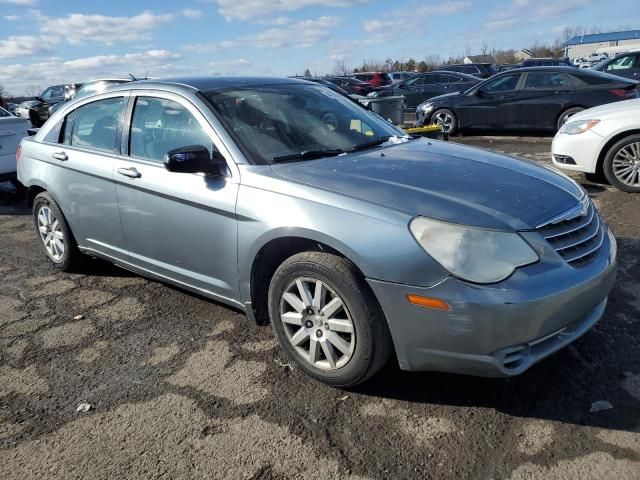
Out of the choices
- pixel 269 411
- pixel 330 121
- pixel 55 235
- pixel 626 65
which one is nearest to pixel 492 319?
pixel 269 411

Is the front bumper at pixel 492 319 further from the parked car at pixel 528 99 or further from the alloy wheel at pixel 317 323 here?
the parked car at pixel 528 99

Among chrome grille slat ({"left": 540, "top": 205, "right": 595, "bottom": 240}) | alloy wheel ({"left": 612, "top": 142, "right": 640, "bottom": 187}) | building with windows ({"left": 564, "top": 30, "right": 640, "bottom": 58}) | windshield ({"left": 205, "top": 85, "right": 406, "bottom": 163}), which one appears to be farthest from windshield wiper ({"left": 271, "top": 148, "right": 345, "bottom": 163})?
building with windows ({"left": 564, "top": 30, "right": 640, "bottom": 58})

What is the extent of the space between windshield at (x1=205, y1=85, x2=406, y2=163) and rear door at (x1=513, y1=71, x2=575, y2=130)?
7.92 m

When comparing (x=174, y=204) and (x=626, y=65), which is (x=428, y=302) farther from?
(x=626, y=65)

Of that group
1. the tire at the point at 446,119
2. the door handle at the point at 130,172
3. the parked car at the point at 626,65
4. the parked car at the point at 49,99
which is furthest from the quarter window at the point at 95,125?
the parked car at the point at 49,99

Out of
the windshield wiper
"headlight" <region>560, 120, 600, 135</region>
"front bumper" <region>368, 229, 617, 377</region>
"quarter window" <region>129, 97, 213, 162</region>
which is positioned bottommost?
"front bumper" <region>368, 229, 617, 377</region>

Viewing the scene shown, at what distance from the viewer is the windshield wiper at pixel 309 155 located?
10.8ft

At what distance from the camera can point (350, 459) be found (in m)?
A: 2.43

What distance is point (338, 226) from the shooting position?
106 inches

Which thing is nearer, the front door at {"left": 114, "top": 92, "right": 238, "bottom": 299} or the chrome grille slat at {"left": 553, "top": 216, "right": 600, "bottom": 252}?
the chrome grille slat at {"left": 553, "top": 216, "right": 600, "bottom": 252}

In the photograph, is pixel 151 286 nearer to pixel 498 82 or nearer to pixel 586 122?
pixel 586 122

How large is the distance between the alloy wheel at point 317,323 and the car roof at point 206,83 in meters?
1.62

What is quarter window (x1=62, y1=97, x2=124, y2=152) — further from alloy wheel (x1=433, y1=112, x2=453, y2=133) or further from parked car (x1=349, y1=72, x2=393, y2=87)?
parked car (x1=349, y1=72, x2=393, y2=87)

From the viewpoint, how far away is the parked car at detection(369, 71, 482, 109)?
54.0ft
